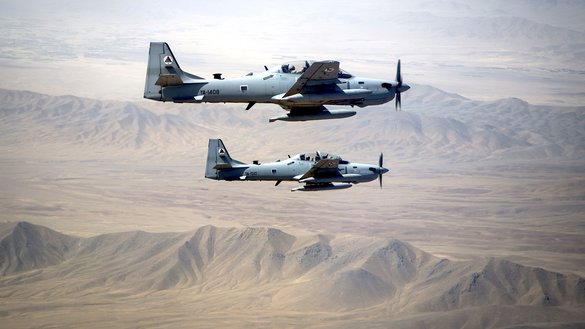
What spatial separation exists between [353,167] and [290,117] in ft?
53.1

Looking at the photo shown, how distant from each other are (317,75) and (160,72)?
14208 mm

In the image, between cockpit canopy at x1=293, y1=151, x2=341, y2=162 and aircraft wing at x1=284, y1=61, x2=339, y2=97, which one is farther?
cockpit canopy at x1=293, y1=151, x2=341, y2=162

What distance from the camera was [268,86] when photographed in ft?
298

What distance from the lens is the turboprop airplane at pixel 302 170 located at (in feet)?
347

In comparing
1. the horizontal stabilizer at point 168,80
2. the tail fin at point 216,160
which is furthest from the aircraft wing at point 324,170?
the horizontal stabilizer at point 168,80

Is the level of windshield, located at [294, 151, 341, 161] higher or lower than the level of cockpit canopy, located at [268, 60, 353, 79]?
lower

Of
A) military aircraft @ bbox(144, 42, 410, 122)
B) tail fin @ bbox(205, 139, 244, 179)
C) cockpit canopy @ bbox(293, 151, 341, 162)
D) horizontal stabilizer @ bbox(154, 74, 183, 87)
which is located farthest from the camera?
tail fin @ bbox(205, 139, 244, 179)

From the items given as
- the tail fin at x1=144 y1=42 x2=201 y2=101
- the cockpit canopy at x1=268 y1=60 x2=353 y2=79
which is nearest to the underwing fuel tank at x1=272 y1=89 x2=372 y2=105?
the cockpit canopy at x1=268 y1=60 x2=353 y2=79

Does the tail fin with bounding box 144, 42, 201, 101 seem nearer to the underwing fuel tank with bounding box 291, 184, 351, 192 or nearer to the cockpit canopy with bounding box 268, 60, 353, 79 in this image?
the cockpit canopy with bounding box 268, 60, 353, 79

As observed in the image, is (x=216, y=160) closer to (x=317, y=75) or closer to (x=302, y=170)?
(x=302, y=170)

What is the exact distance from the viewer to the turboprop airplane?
347 ft

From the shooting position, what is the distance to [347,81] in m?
92.3

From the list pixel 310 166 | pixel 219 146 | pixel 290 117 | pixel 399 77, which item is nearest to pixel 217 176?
pixel 219 146

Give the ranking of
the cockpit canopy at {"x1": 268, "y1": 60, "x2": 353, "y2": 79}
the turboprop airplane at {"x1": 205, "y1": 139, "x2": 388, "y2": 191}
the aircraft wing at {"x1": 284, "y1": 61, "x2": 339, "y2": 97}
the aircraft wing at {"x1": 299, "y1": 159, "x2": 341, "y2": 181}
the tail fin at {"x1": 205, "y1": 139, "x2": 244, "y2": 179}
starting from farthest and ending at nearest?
1. the tail fin at {"x1": 205, "y1": 139, "x2": 244, "y2": 179}
2. the turboprop airplane at {"x1": 205, "y1": 139, "x2": 388, "y2": 191}
3. the aircraft wing at {"x1": 299, "y1": 159, "x2": 341, "y2": 181}
4. the cockpit canopy at {"x1": 268, "y1": 60, "x2": 353, "y2": 79}
5. the aircraft wing at {"x1": 284, "y1": 61, "x2": 339, "y2": 97}
